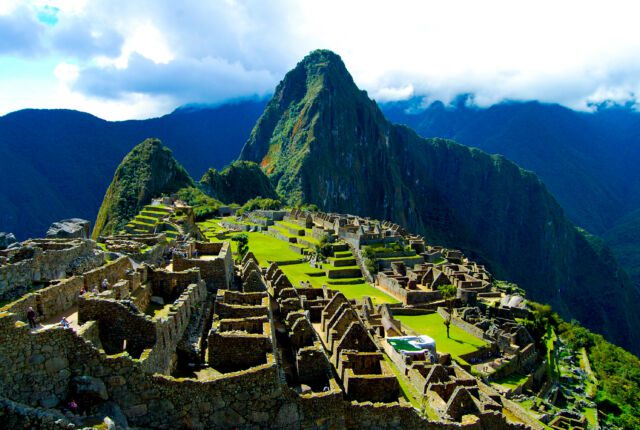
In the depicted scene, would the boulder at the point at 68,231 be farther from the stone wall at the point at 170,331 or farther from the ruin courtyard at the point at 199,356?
the stone wall at the point at 170,331

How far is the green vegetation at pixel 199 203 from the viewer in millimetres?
97381

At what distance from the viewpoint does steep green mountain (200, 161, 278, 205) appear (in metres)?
149

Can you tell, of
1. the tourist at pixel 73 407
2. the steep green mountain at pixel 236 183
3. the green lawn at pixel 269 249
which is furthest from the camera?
the steep green mountain at pixel 236 183

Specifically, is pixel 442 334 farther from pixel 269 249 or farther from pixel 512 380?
pixel 269 249

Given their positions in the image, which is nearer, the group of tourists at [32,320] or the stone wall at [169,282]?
Result: the group of tourists at [32,320]

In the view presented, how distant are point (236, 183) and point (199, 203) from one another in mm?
54432

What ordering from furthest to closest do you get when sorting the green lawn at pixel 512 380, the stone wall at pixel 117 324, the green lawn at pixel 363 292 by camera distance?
the green lawn at pixel 363 292, the green lawn at pixel 512 380, the stone wall at pixel 117 324

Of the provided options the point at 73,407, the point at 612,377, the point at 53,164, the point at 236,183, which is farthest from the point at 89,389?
the point at 53,164

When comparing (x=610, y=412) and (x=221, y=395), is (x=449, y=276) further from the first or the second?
(x=221, y=395)

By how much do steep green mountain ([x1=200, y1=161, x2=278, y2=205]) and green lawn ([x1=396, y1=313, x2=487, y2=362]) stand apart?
106 meters

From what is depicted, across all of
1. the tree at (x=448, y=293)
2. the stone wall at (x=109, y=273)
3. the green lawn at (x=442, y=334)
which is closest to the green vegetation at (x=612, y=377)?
the green lawn at (x=442, y=334)

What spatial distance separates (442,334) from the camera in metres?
40.2

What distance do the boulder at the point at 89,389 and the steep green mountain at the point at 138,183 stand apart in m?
98.6

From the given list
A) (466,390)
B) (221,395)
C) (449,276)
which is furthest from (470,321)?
(221,395)
